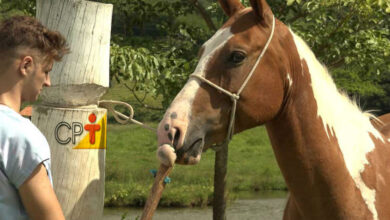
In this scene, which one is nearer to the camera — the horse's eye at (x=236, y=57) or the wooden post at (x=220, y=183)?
the horse's eye at (x=236, y=57)

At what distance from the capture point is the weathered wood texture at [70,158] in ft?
9.02

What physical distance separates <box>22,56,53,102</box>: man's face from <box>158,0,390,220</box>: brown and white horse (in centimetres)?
93

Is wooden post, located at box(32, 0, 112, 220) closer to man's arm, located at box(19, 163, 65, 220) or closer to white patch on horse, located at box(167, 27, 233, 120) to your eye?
white patch on horse, located at box(167, 27, 233, 120)

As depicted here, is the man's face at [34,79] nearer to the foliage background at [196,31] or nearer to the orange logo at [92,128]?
the orange logo at [92,128]

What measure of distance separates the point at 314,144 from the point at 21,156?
1525 mm

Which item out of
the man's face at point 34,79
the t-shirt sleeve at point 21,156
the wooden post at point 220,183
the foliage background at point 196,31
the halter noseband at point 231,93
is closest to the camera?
the t-shirt sleeve at point 21,156

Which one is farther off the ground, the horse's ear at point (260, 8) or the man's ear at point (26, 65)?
the man's ear at point (26, 65)

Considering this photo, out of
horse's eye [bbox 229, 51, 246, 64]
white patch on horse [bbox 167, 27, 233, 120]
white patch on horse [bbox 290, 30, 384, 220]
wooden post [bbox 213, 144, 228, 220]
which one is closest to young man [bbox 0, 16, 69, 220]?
white patch on horse [bbox 167, 27, 233, 120]

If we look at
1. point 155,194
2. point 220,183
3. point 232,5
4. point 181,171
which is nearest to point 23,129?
point 155,194

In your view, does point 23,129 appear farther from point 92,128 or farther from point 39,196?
point 92,128

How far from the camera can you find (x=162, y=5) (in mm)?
7258

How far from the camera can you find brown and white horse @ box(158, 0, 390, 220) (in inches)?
106

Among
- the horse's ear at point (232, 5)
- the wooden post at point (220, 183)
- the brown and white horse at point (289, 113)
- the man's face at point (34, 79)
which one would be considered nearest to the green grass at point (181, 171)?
the wooden post at point (220, 183)

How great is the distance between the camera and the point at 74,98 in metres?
2.74
